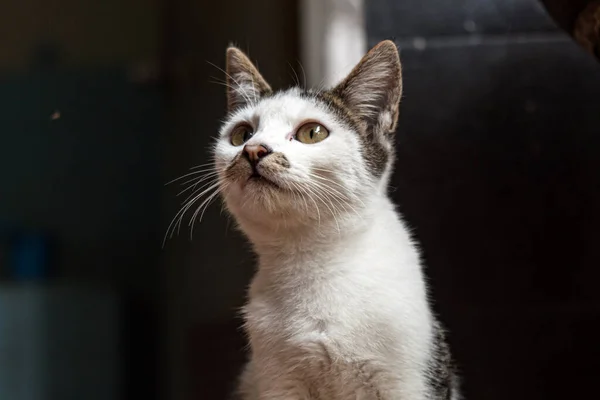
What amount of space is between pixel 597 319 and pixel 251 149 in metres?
1.00

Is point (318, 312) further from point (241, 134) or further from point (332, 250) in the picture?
point (241, 134)

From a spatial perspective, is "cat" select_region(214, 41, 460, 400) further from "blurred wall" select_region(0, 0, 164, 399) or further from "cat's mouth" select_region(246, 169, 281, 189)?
"blurred wall" select_region(0, 0, 164, 399)

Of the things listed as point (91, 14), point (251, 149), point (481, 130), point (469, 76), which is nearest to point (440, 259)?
point (481, 130)

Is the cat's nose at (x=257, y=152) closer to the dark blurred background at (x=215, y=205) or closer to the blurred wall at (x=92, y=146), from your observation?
the dark blurred background at (x=215, y=205)

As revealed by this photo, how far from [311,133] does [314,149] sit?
0.05 metres

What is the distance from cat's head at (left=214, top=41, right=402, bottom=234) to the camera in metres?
0.84

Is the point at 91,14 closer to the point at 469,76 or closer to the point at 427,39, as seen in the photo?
the point at 427,39

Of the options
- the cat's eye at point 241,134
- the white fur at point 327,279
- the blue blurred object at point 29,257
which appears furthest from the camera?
the blue blurred object at point 29,257

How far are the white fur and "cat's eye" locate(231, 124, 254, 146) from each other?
0.02 metres

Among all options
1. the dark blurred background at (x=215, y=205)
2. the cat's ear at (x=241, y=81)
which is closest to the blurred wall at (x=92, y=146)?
the dark blurred background at (x=215, y=205)

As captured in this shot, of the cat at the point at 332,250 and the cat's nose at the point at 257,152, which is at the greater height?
the cat's nose at the point at 257,152

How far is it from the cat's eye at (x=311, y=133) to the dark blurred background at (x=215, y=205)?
1.27 ft

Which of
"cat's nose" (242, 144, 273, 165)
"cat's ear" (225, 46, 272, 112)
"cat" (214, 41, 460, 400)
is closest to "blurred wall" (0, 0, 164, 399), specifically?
"cat's ear" (225, 46, 272, 112)

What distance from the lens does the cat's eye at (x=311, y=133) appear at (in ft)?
2.92
